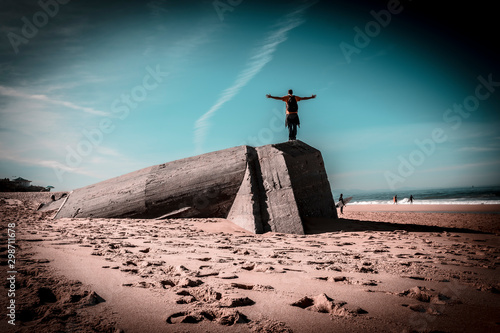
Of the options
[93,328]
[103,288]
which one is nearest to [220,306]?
[93,328]

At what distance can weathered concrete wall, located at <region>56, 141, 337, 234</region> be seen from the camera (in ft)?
19.4

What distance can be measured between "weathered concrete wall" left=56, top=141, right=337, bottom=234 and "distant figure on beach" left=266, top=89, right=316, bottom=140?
698mm

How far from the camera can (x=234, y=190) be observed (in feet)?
21.3

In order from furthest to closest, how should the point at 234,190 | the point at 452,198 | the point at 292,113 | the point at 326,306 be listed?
1. the point at 452,198
2. the point at 292,113
3. the point at 234,190
4. the point at 326,306

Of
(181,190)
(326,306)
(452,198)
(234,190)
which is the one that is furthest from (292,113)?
(452,198)

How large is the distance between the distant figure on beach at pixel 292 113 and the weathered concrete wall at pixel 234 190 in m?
0.70

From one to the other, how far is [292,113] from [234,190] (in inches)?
113

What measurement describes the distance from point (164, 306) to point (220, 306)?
0.36 metres

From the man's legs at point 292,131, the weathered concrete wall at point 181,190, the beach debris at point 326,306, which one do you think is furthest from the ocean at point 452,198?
the beach debris at point 326,306

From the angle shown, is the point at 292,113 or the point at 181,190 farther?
the point at 292,113

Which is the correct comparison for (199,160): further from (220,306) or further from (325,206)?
(220,306)

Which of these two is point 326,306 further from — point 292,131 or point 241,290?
point 292,131

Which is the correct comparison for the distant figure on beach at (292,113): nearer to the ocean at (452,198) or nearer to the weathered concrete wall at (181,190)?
the weathered concrete wall at (181,190)

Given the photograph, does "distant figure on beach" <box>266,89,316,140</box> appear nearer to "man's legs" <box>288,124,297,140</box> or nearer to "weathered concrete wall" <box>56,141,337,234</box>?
"man's legs" <box>288,124,297,140</box>
